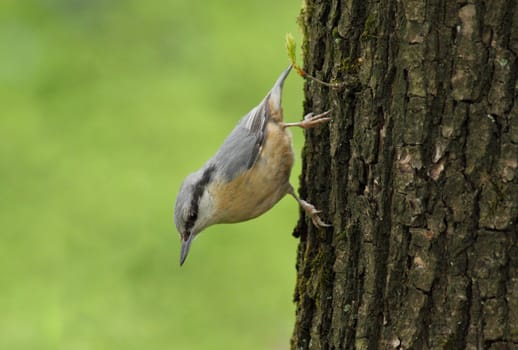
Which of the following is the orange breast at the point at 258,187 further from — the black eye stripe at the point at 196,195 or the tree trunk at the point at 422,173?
the tree trunk at the point at 422,173

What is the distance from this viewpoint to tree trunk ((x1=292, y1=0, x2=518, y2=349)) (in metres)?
2.90

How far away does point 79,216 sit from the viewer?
24.1 feet

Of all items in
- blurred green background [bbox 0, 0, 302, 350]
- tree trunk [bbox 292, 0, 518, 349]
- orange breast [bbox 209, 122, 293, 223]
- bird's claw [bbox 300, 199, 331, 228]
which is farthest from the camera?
blurred green background [bbox 0, 0, 302, 350]

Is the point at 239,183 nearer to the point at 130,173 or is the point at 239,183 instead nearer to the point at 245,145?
the point at 245,145

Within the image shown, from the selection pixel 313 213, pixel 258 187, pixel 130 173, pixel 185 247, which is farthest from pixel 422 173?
pixel 130 173

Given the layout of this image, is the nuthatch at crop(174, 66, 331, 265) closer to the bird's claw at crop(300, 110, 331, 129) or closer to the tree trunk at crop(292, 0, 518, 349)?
the bird's claw at crop(300, 110, 331, 129)

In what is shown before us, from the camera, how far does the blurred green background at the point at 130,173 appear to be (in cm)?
653

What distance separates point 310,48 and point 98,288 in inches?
140

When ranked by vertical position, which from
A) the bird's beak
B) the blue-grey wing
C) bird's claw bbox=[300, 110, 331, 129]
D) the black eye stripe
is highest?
bird's claw bbox=[300, 110, 331, 129]

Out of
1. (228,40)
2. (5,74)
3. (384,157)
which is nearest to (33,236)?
(5,74)

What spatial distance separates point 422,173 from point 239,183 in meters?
1.72

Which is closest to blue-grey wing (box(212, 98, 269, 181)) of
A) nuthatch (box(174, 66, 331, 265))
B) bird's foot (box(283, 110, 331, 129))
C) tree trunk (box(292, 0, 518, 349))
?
nuthatch (box(174, 66, 331, 265))

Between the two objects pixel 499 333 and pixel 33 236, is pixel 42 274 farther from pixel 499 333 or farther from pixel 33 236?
pixel 499 333

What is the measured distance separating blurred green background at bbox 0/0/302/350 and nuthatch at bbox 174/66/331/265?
6.25ft
